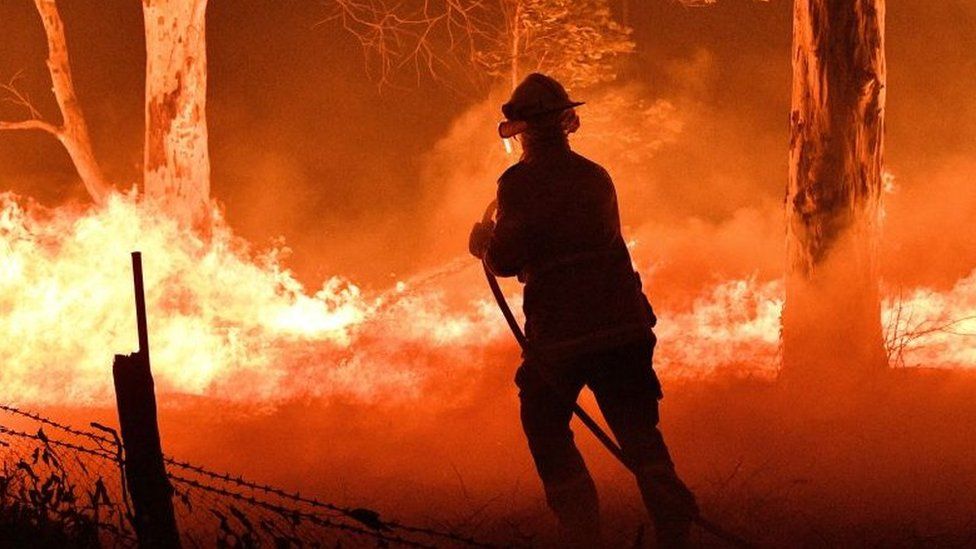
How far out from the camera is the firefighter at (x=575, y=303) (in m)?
4.78

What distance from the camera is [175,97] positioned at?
1254 centimetres

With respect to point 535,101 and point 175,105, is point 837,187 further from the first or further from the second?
point 175,105

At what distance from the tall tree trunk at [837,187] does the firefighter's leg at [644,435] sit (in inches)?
138

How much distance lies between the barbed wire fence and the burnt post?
0.38ft

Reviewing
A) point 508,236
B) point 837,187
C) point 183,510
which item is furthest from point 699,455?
point 183,510

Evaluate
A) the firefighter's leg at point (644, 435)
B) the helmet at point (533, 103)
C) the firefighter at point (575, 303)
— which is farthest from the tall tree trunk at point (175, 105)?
the firefighter's leg at point (644, 435)

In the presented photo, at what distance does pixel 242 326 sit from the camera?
11.2 m

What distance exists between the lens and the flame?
9.59 meters

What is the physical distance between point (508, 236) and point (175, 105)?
28.9 ft

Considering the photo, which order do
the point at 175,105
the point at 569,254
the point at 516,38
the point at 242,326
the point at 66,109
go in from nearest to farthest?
the point at 569,254 < the point at 242,326 < the point at 175,105 < the point at 516,38 < the point at 66,109

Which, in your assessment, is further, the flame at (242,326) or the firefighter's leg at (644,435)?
the flame at (242,326)

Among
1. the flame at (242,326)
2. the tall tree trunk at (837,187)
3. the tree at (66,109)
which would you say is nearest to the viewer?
the tall tree trunk at (837,187)

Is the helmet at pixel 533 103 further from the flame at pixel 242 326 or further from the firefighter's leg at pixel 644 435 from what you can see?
the flame at pixel 242 326

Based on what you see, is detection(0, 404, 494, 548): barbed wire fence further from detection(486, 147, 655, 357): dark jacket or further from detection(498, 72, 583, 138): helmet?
detection(498, 72, 583, 138): helmet
